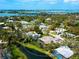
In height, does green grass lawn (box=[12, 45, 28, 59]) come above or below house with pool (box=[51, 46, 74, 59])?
above

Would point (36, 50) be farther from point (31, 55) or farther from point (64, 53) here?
point (64, 53)

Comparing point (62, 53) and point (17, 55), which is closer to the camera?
point (17, 55)

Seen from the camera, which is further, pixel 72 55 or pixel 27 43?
pixel 27 43

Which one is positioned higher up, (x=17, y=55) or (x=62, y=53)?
(x=17, y=55)

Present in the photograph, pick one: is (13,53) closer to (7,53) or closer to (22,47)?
(7,53)

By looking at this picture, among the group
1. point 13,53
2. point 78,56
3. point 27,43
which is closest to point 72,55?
point 78,56

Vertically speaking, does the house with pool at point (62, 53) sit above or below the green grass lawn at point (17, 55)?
below

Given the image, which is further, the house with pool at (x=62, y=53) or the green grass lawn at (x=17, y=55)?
the house with pool at (x=62, y=53)

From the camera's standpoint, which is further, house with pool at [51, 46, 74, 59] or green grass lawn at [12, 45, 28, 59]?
house with pool at [51, 46, 74, 59]

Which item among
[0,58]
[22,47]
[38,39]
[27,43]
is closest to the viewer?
[0,58]

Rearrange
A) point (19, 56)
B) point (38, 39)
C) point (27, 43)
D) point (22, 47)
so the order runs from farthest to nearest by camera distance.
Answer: point (38, 39) → point (27, 43) → point (22, 47) → point (19, 56)
